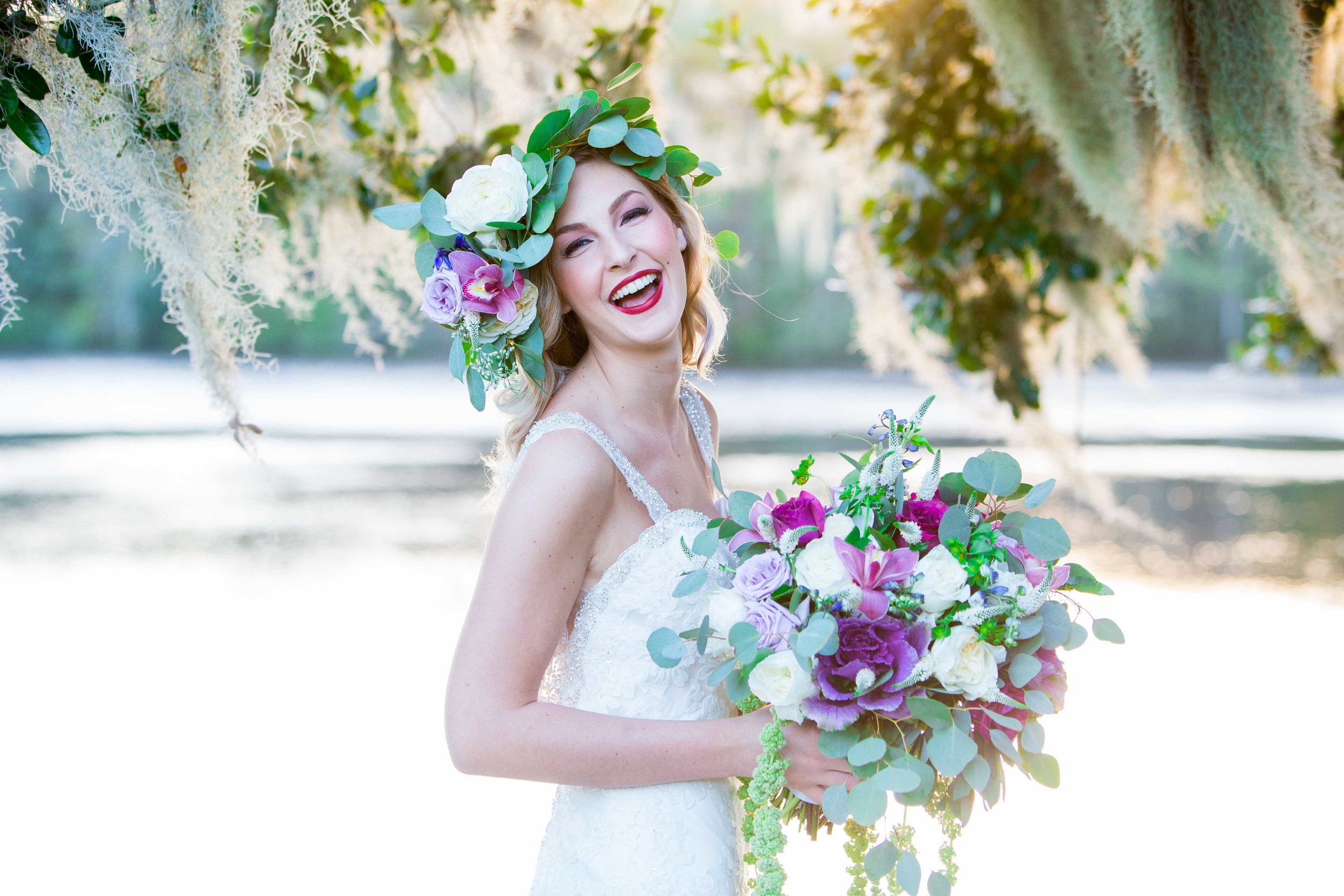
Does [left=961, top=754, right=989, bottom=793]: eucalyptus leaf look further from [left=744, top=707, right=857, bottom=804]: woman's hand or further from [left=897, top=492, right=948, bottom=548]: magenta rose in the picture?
[left=897, top=492, right=948, bottom=548]: magenta rose

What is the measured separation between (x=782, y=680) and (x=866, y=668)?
0.11 meters

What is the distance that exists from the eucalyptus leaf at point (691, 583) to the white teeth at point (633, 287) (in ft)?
1.77

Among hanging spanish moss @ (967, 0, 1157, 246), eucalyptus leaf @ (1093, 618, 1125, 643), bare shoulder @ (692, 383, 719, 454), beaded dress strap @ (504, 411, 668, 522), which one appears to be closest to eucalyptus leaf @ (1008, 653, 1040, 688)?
eucalyptus leaf @ (1093, 618, 1125, 643)

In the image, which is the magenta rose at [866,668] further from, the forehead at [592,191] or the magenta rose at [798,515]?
the forehead at [592,191]

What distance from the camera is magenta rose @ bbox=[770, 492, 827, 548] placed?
1.57m

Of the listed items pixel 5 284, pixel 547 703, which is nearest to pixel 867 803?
pixel 547 703

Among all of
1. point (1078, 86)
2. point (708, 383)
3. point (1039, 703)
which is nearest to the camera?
point (1039, 703)

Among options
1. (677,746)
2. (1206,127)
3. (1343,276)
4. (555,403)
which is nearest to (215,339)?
(555,403)

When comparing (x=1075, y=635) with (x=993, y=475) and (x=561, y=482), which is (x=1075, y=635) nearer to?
(x=993, y=475)

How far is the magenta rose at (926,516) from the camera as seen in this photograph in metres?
1.59

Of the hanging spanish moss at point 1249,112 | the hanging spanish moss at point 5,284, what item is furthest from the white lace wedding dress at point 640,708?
the hanging spanish moss at point 1249,112

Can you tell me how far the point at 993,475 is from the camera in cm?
163

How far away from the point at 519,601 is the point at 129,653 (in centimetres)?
552

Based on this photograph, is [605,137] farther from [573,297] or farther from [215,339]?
[215,339]
